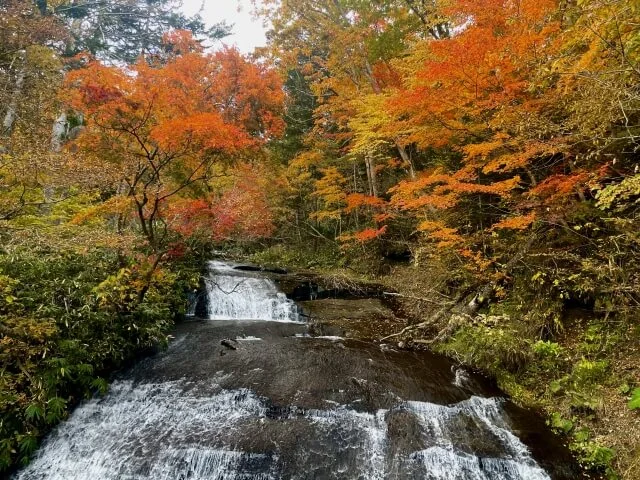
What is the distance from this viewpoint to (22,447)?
5184 mm

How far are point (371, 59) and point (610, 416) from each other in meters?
13.9

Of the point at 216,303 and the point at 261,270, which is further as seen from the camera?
the point at 261,270

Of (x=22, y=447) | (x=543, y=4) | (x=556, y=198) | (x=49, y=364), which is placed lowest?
(x=22, y=447)

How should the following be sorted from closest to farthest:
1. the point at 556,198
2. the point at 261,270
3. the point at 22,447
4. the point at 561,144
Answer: the point at 22,447 → the point at 561,144 → the point at 556,198 → the point at 261,270

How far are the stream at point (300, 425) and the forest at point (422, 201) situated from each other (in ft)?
1.91

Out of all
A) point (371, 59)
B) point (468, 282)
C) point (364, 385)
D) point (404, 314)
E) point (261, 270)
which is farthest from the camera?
point (261, 270)

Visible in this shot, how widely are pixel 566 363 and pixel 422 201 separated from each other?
4485mm

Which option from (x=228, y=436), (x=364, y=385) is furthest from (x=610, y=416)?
(x=228, y=436)

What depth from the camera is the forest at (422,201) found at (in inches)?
210

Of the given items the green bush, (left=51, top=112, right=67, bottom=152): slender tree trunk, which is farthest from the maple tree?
(left=51, top=112, right=67, bottom=152): slender tree trunk

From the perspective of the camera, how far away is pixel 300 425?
5.51 meters

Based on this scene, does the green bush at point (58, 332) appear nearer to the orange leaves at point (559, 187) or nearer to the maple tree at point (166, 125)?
the maple tree at point (166, 125)

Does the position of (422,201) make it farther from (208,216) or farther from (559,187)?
(208,216)

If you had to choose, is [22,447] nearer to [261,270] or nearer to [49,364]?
[49,364]
